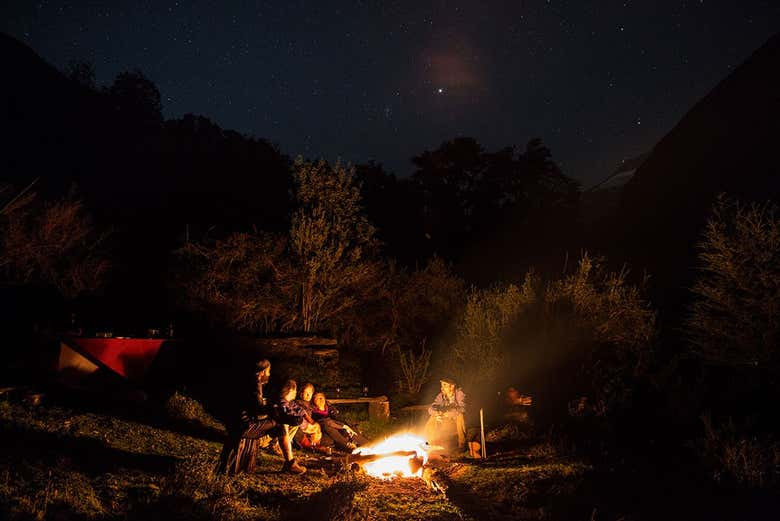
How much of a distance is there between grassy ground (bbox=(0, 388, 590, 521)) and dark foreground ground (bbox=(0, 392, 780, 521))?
0.02 metres

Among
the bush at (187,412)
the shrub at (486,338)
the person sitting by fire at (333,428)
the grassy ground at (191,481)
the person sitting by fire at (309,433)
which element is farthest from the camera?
the shrub at (486,338)

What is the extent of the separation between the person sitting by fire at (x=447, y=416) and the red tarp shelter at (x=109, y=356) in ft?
20.0

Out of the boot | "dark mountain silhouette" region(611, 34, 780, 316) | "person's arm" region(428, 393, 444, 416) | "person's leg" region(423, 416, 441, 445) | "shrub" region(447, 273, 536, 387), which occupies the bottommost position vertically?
"person's leg" region(423, 416, 441, 445)

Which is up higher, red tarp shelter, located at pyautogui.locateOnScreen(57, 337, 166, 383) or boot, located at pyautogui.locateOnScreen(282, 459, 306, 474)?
red tarp shelter, located at pyautogui.locateOnScreen(57, 337, 166, 383)

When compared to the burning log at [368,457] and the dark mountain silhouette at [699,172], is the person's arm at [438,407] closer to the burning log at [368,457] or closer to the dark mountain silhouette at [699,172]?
the burning log at [368,457]

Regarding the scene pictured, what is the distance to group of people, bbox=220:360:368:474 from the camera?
21.9 feet

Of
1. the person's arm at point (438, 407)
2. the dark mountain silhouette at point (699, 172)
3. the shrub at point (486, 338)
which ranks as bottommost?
the person's arm at point (438, 407)

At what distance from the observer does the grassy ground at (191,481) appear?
496 cm

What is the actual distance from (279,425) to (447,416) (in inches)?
158

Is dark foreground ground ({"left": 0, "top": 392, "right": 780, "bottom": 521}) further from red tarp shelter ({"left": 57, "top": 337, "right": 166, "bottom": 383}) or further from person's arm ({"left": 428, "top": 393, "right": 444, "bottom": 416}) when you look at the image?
person's arm ({"left": 428, "top": 393, "right": 444, "bottom": 416})

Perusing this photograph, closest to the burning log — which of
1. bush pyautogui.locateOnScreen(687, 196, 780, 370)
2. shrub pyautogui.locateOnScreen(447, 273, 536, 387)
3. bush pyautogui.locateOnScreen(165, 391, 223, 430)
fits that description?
bush pyautogui.locateOnScreen(165, 391, 223, 430)

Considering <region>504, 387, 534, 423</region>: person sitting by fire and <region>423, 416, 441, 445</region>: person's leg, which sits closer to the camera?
<region>423, 416, 441, 445</region>: person's leg

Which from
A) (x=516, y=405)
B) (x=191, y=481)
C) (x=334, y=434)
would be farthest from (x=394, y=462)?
(x=516, y=405)

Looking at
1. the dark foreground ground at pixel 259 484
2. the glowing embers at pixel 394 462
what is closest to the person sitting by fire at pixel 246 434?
the dark foreground ground at pixel 259 484
